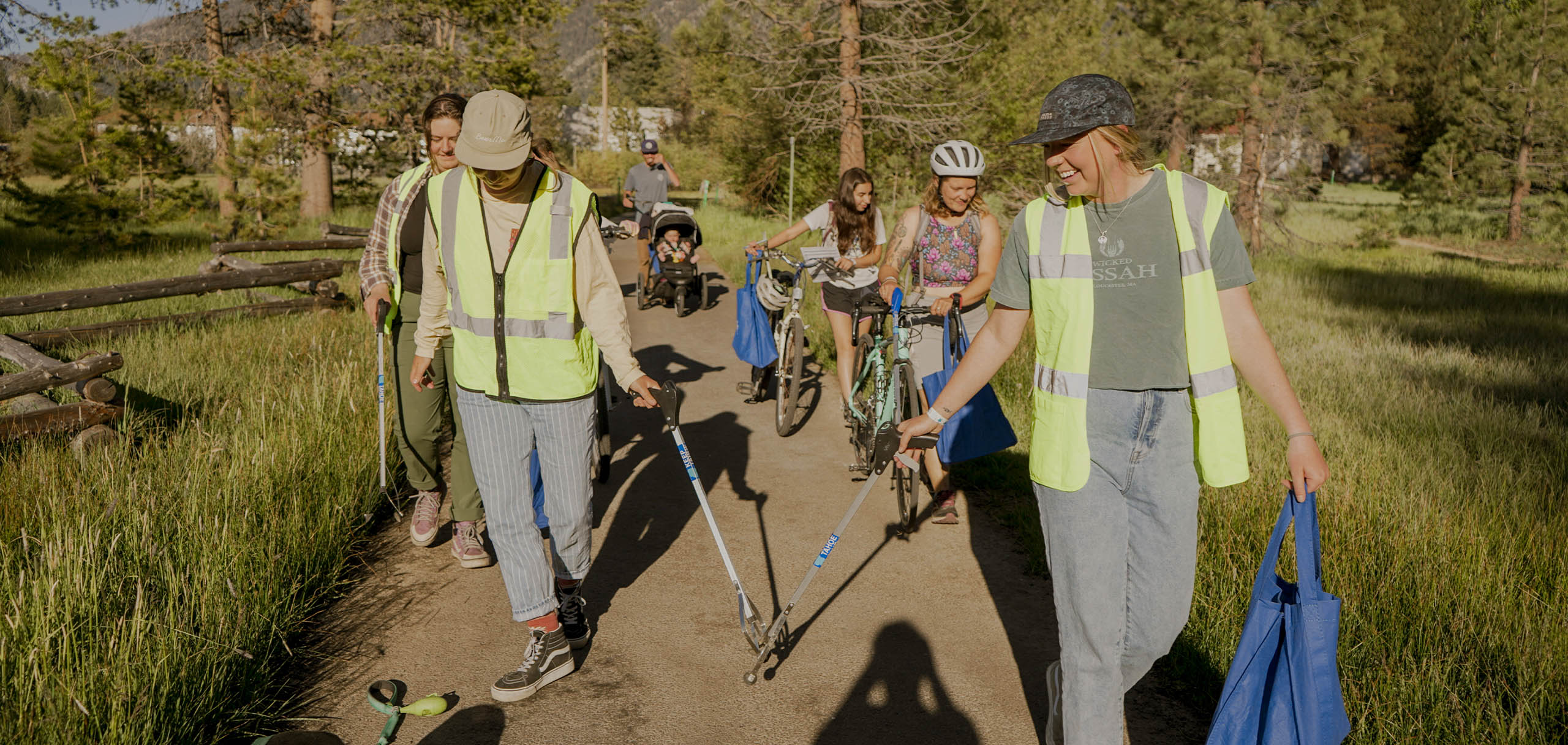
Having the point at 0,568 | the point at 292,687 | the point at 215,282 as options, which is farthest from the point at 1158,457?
the point at 215,282

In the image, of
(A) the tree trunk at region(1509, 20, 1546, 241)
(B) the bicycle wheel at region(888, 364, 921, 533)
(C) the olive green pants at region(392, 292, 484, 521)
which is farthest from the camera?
(A) the tree trunk at region(1509, 20, 1546, 241)

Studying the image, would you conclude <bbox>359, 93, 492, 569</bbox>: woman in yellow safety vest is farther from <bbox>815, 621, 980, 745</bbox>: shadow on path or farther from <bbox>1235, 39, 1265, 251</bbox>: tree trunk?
<bbox>1235, 39, 1265, 251</bbox>: tree trunk

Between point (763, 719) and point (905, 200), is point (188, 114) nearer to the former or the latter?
point (905, 200)

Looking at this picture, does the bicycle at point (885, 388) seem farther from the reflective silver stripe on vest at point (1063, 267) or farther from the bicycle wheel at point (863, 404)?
the reflective silver stripe on vest at point (1063, 267)

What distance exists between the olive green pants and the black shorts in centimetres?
269

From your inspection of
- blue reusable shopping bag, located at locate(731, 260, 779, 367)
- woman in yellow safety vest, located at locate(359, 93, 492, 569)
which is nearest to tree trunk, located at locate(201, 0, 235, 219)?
blue reusable shopping bag, located at locate(731, 260, 779, 367)

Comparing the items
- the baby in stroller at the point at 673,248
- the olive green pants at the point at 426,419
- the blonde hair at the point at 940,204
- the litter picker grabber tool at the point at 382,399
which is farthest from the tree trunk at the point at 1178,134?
the olive green pants at the point at 426,419

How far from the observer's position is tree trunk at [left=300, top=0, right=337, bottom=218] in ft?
72.4

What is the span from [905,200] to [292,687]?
25954 millimetres

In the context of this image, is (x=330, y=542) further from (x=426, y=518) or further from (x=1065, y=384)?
(x=1065, y=384)

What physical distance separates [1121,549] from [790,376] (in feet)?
16.7

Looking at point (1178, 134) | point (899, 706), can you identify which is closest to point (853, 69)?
point (1178, 134)

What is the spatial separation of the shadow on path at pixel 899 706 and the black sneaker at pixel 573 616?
3.81 ft

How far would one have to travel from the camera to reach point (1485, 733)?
11.0 ft
